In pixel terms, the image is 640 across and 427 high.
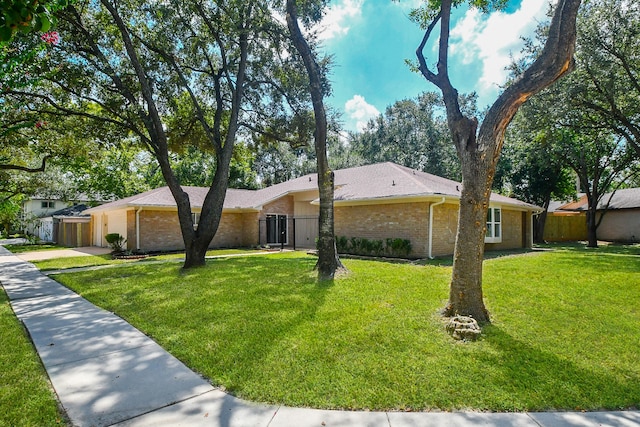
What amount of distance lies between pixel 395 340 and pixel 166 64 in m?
13.3

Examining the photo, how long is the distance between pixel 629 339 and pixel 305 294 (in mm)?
5165

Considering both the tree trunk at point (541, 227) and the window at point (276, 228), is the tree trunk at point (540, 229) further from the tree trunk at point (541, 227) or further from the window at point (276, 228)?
the window at point (276, 228)

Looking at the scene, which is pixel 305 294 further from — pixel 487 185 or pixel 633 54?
pixel 633 54

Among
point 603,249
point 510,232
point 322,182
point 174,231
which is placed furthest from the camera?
point 603,249

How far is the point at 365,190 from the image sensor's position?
15.8m

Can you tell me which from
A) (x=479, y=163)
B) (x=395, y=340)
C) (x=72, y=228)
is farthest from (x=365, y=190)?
(x=72, y=228)

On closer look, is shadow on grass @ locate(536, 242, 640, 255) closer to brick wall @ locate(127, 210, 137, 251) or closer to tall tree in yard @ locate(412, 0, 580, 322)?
tall tree in yard @ locate(412, 0, 580, 322)

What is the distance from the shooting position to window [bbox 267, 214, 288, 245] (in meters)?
20.5

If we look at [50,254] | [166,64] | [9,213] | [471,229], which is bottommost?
[50,254]

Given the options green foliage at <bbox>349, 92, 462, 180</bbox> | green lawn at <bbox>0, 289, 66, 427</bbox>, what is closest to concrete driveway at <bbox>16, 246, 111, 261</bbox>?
green lawn at <bbox>0, 289, 66, 427</bbox>

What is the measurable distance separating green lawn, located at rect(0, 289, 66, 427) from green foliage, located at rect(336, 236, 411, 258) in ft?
37.7

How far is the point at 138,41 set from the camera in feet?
41.8

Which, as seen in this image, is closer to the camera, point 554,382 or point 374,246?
point 554,382

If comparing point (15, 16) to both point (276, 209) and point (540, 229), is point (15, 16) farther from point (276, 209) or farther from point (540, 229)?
point (540, 229)
